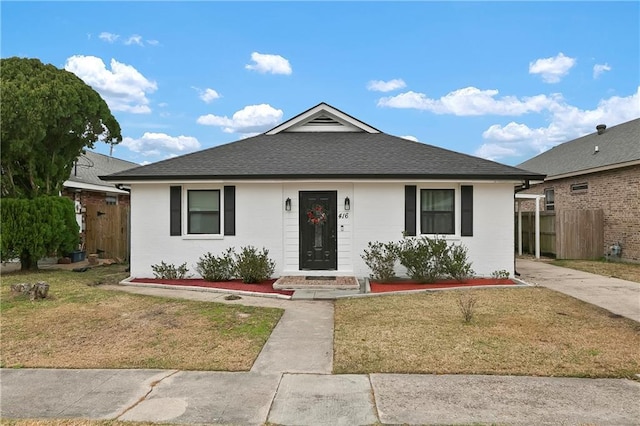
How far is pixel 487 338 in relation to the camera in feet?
18.1

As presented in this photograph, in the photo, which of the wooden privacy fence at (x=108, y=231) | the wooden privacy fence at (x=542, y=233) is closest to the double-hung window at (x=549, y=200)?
the wooden privacy fence at (x=542, y=233)

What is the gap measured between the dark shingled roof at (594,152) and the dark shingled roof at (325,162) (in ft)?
25.4

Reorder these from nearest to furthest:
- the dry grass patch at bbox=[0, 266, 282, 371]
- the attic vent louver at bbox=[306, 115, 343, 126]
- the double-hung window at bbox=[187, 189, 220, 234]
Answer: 1. the dry grass patch at bbox=[0, 266, 282, 371]
2. the double-hung window at bbox=[187, 189, 220, 234]
3. the attic vent louver at bbox=[306, 115, 343, 126]

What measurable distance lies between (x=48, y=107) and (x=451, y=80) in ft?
47.0

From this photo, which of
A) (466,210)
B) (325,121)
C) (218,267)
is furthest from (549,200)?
(218,267)

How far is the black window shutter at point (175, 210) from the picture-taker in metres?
10.7

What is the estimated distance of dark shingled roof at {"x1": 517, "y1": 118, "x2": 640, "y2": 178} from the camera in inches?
609

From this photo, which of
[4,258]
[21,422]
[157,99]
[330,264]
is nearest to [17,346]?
[21,422]

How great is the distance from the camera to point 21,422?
10.8ft

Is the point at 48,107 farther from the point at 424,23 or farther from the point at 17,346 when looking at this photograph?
the point at 424,23

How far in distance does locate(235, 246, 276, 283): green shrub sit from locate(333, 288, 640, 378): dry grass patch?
2736mm

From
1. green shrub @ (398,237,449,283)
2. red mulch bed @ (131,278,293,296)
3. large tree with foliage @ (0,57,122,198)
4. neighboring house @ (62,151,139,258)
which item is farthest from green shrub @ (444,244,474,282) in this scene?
neighboring house @ (62,151,139,258)

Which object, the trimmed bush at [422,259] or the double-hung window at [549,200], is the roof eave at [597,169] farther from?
the trimmed bush at [422,259]

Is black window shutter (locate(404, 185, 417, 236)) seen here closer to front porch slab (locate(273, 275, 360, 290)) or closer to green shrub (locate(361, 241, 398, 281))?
green shrub (locate(361, 241, 398, 281))
